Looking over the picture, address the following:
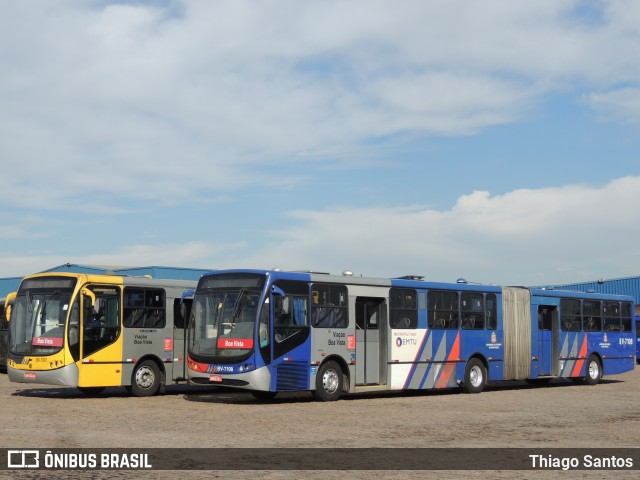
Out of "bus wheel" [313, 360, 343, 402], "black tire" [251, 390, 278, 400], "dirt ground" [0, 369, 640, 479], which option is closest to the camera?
"dirt ground" [0, 369, 640, 479]

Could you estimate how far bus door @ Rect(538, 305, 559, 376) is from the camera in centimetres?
2908

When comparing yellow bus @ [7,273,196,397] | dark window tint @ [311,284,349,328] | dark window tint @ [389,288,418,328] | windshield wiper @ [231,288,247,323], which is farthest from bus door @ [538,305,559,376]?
windshield wiper @ [231,288,247,323]

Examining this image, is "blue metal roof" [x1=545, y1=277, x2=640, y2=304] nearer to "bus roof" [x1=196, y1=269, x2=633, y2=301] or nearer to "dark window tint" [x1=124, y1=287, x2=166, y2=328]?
"bus roof" [x1=196, y1=269, x2=633, y2=301]

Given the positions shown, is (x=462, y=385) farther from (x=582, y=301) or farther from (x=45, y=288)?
(x=45, y=288)

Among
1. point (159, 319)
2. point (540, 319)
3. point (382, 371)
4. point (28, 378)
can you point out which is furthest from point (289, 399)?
point (540, 319)

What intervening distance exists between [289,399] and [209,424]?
7147 millimetres

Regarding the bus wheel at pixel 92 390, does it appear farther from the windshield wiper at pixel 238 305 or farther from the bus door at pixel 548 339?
the bus door at pixel 548 339

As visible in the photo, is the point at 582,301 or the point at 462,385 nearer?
the point at 462,385

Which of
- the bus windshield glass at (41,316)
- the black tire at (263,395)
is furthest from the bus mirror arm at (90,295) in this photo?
the black tire at (263,395)

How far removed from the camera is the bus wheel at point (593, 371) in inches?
1210

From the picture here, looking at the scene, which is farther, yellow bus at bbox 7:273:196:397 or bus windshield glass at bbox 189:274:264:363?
yellow bus at bbox 7:273:196:397

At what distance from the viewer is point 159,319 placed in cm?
2411

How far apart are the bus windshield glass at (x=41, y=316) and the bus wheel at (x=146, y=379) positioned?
2.35 meters

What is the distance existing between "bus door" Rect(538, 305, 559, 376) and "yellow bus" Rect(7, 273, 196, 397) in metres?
11.3
